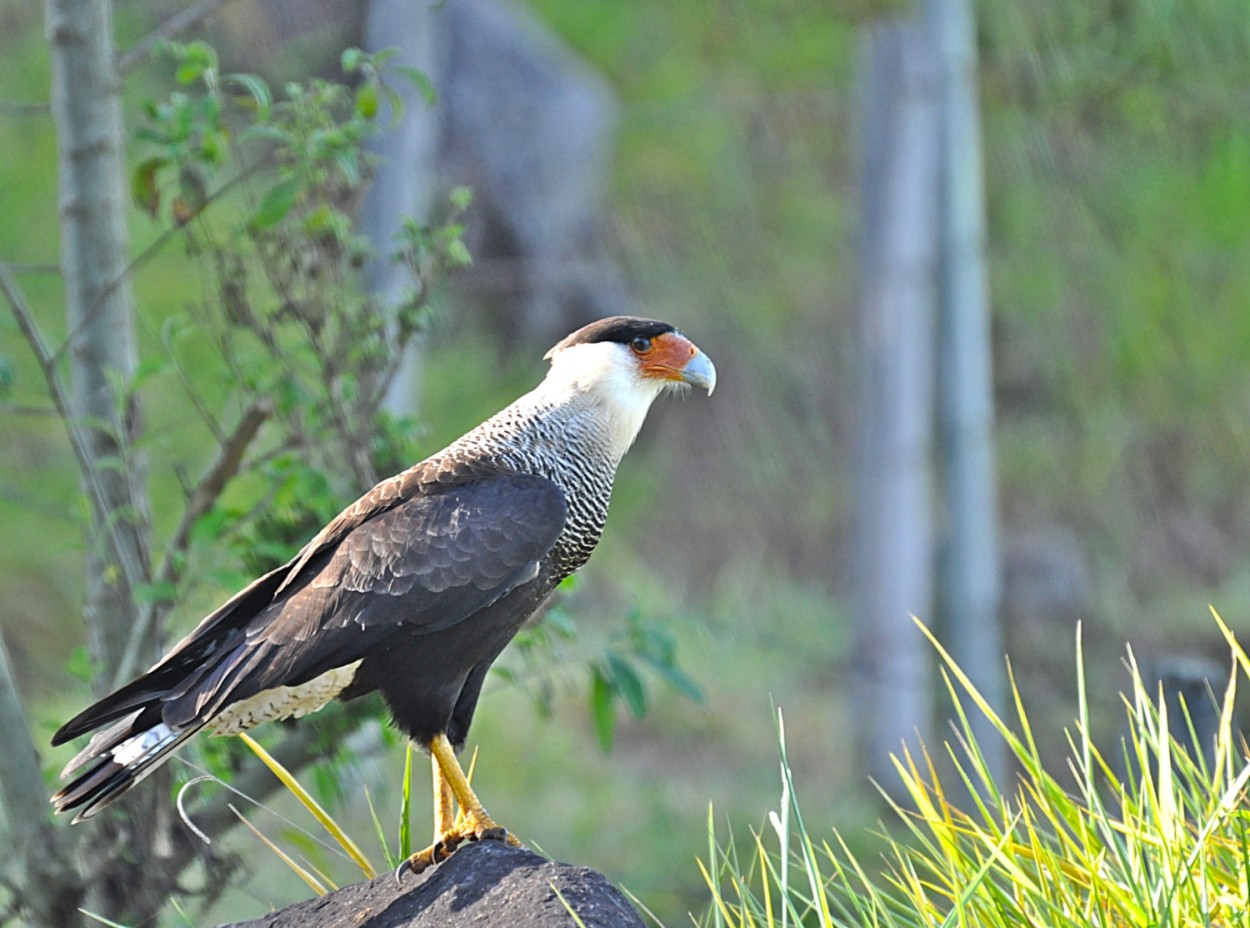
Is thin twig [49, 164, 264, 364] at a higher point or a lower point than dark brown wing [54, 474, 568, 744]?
higher

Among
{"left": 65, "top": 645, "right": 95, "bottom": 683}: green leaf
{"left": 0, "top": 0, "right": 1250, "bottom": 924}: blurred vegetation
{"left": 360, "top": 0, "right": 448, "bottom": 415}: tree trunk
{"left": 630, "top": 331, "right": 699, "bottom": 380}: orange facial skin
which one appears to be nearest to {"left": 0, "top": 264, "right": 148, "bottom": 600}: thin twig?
{"left": 65, "top": 645, "right": 95, "bottom": 683}: green leaf

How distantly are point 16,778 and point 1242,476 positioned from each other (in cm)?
776

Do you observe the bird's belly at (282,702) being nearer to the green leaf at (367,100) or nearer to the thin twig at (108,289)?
the thin twig at (108,289)

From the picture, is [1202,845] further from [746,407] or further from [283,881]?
[746,407]

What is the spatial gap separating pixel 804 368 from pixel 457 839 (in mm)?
6794

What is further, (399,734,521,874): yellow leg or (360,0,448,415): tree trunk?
(360,0,448,415): tree trunk

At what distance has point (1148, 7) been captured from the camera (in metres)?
7.57

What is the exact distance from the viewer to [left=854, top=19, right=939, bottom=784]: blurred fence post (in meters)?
5.56

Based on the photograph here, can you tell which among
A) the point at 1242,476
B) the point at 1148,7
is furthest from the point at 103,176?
the point at 1242,476

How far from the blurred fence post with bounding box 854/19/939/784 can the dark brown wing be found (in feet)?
11.2

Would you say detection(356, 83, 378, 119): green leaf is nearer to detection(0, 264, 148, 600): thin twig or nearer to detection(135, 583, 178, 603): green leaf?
detection(0, 264, 148, 600): thin twig

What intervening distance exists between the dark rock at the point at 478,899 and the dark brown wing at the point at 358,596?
14.1 inches

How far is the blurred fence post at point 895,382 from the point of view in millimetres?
5562

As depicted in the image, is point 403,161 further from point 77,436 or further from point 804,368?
point 804,368
